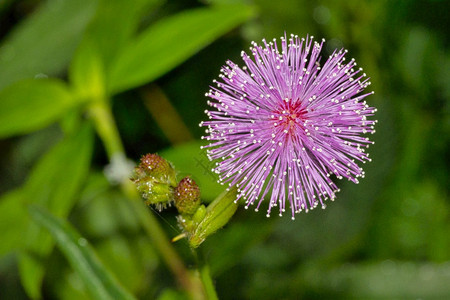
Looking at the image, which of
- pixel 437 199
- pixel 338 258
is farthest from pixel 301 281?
pixel 437 199

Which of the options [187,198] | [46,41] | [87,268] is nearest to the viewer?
[187,198]

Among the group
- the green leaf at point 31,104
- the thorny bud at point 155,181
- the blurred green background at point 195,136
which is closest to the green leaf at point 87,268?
the blurred green background at point 195,136

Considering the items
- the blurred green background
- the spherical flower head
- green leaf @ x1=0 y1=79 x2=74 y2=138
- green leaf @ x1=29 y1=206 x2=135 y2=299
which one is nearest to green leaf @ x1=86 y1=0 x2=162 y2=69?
the blurred green background

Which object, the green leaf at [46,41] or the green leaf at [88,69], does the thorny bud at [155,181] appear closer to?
the green leaf at [88,69]

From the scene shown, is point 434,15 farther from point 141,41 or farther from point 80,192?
point 80,192

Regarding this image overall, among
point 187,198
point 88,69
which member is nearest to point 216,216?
point 187,198

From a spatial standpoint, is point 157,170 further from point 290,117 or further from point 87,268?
point 87,268
